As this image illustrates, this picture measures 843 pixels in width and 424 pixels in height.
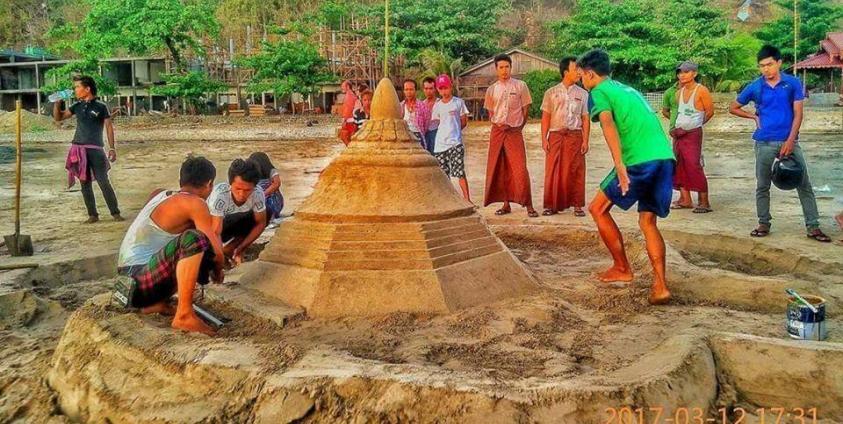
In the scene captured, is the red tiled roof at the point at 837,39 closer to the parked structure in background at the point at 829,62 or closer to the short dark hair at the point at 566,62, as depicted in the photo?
the parked structure in background at the point at 829,62

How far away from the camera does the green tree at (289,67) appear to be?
976 inches

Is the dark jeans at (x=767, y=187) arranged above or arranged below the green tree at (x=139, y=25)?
below

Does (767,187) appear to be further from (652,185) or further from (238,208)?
(238,208)

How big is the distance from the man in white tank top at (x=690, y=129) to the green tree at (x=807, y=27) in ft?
84.5

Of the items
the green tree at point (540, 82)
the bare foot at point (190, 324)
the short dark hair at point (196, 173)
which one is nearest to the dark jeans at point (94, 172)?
the short dark hair at point (196, 173)

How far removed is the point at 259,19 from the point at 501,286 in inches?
1503

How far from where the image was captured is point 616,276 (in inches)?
171

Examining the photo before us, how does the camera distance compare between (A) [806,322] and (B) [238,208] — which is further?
(B) [238,208]

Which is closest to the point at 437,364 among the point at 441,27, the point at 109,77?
the point at 441,27

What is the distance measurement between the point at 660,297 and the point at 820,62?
29.5 meters

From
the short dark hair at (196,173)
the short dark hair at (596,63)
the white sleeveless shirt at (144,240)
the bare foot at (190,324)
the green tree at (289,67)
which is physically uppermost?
the green tree at (289,67)

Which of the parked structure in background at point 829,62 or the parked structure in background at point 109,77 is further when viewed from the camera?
the parked structure in background at point 109,77

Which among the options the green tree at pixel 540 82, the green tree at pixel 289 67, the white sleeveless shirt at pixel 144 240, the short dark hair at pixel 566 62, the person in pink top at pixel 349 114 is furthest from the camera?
the green tree at pixel 289 67

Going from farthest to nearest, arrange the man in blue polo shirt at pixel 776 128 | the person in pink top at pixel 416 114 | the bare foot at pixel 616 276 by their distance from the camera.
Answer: the person in pink top at pixel 416 114
the man in blue polo shirt at pixel 776 128
the bare foot at pixel 616 276
